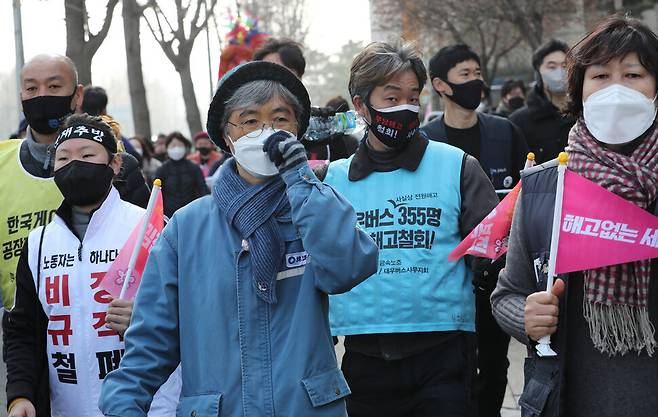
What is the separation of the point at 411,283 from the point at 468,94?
84.7 inches

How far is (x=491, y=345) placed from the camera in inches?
232

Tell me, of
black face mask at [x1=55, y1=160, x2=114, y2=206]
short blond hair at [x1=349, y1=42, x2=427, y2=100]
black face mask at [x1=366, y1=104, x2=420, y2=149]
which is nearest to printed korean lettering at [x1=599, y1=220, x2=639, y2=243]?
black face mask at [x1=366, y1=104, x2=420, y2=149]

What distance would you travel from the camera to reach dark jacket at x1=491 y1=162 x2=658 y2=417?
3121 mm

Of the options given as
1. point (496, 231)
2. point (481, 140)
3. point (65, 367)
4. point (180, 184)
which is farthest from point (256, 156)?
point (180, 184)

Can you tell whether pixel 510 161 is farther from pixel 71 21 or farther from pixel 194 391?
pixel 71 21

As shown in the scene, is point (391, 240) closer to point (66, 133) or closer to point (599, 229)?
point (599, 229)

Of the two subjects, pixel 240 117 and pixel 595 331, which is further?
pixel 240 117

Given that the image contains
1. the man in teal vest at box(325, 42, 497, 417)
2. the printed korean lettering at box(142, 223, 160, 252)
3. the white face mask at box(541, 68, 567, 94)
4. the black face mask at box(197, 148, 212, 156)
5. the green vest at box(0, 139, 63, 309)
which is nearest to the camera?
the printed korean lettering at box(142, 223, 160, 252)

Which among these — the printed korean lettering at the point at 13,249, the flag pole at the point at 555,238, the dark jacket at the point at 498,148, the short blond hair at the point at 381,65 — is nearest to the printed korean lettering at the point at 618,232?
the flag pole at the point at 555,238

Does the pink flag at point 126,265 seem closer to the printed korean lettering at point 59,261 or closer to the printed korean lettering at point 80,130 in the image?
the printed korean lettering at point 59,261

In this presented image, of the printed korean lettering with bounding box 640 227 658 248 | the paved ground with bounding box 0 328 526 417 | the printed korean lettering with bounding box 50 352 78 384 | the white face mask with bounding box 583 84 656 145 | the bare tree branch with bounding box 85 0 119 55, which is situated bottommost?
the paved ground with bounding box 0 328 526 417

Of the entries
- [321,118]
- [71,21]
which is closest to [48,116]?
[321,118]

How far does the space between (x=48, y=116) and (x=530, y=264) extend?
2.66 meters

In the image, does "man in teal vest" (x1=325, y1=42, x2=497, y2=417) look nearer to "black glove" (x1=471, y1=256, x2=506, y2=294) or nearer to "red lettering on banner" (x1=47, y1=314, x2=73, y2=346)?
"black glove" (x1=471, y1=256, x2=506, y2=294)
